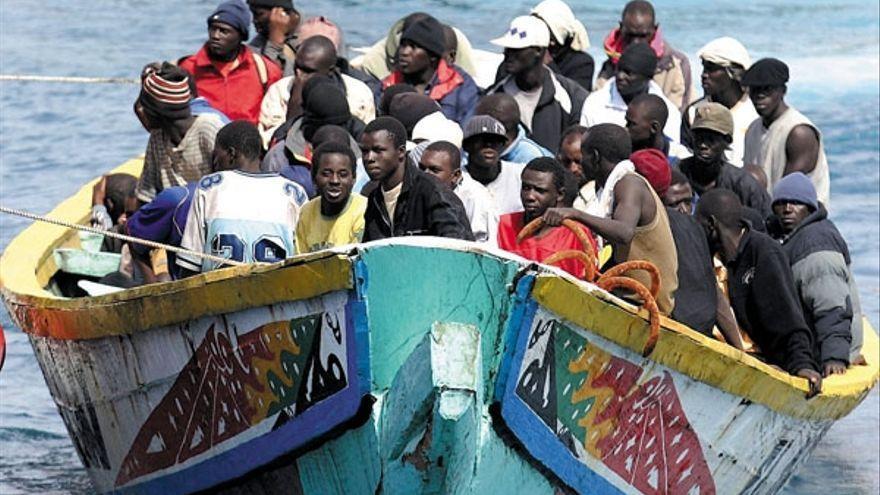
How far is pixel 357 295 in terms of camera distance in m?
6.81

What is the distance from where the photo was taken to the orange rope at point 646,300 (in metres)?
6.93

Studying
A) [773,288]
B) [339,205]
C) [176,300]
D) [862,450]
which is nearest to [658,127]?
[773,288]

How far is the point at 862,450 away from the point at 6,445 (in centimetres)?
561

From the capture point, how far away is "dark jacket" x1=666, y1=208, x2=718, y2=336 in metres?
8.24

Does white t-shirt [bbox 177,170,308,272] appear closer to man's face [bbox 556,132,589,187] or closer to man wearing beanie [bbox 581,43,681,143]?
man's face [bbox 556,132,589,187]

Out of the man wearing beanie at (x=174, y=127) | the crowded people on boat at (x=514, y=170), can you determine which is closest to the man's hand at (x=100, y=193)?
the crowded people on boat at (x=514, y=170)

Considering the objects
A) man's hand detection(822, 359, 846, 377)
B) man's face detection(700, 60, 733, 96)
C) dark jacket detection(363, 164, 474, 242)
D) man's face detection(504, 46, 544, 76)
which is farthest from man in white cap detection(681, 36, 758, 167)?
dark jacket detection(363, 164, 474, 242)

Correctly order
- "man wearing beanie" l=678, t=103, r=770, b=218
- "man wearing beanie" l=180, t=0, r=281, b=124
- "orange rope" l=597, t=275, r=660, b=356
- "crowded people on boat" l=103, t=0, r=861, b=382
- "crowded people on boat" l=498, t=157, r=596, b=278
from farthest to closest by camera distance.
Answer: "man wearing beanie" l=180, t=0, r=281, b=124 → "man wearing beanie" l=678, t=103, r=770, b=218 → "crowded people on boat" l=103, t=0, r=861, b=382 → "crowded people on boat" l=498, t=157, r=596, b=278 → "orange rope" l=597, t=275, r=660, b=356

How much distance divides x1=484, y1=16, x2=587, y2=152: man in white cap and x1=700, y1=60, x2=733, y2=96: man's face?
102 cm

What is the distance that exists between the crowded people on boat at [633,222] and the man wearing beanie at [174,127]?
198 cm

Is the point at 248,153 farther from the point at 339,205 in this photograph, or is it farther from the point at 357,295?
the point at 357,295

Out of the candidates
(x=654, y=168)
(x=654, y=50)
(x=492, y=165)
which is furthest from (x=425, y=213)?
(x=654, y=50)

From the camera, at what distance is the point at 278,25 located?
1247 centimetres

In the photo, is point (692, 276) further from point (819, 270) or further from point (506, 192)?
point (506, 192)
